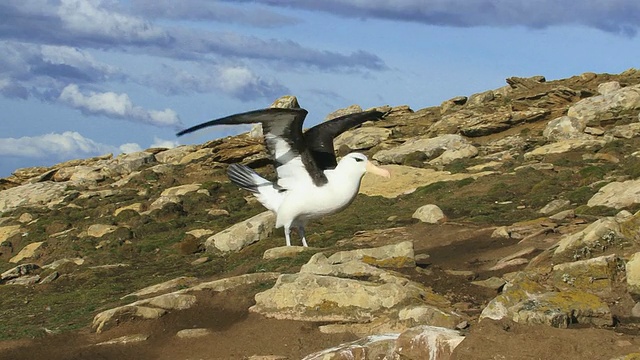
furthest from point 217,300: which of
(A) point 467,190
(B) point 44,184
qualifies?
(B) point 44,184

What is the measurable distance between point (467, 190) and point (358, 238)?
36.6 ft

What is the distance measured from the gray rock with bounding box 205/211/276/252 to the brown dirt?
1111 centimetres

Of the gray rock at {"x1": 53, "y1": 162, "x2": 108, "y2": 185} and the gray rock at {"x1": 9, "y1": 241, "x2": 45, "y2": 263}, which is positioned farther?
the gray rock at {"x1": 53, "y1": 162, "x2": 108, "y2": 185}

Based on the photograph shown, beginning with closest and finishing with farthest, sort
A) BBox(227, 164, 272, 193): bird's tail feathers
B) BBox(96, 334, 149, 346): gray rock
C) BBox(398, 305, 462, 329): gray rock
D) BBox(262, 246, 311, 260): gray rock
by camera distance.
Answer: BBox(398, 305, 462, 329): gray rock < BBox(96, 334, 149, 346): gray rock < BBox(227, 164, 272, 193): bird's tail feathers < BBox(262, 246, 311, 260): gray rock

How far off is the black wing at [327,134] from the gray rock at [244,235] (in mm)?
11526

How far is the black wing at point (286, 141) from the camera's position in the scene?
40.4 feet

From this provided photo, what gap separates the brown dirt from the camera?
9.15 meters

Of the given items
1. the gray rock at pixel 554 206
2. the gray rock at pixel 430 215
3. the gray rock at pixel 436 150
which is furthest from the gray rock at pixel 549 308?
the gray rock at pixel 436 150

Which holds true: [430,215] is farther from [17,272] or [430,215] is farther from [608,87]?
[608,87]

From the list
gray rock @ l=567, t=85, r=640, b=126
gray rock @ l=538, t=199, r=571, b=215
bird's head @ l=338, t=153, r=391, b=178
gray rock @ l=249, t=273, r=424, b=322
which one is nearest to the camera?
gray rock @ l=249, t=273, r=424, b=322

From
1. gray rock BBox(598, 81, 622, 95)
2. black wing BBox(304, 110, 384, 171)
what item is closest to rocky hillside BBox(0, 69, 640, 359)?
gray rock BBox(598, 81, 622, 95)

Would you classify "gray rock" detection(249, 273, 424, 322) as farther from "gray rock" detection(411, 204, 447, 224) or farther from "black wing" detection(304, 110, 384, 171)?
"gray rock" detection(411, 204, 447, 224)

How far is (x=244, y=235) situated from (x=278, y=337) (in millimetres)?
14626

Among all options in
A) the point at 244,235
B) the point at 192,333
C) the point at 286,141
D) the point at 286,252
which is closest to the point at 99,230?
the point at 244,235
